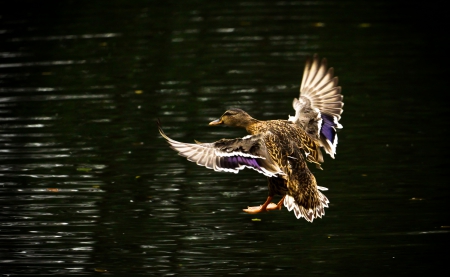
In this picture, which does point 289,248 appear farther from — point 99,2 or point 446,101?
point 99,2

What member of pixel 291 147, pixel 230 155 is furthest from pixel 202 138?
pixel 230 155

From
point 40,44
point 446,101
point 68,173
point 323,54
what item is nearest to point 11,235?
point 68,173

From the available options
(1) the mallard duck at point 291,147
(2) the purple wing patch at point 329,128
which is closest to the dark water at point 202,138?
(1) the mallard duck at point 291,147

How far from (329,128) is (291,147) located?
2.77ft

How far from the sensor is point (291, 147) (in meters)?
9.01

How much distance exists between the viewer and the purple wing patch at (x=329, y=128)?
9.62 meters

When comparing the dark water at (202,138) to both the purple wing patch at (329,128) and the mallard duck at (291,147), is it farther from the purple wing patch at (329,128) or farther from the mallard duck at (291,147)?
the purple wing patch at (329,128)

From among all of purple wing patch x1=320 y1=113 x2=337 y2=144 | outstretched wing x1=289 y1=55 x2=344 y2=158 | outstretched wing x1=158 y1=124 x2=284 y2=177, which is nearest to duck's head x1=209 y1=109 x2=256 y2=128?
outstretched wing x1=289 y1=55 x2=344 y2=158

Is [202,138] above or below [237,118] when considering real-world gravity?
below

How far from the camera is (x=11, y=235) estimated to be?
32.4 ft

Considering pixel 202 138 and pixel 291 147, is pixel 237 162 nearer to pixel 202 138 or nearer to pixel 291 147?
pixel 291 147

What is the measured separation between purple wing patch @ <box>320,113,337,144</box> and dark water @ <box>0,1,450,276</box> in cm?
90

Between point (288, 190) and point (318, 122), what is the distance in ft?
3.30

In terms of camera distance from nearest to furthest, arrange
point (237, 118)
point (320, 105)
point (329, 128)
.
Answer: point (237, 118) < point (329, 128) < point (320, 105)
